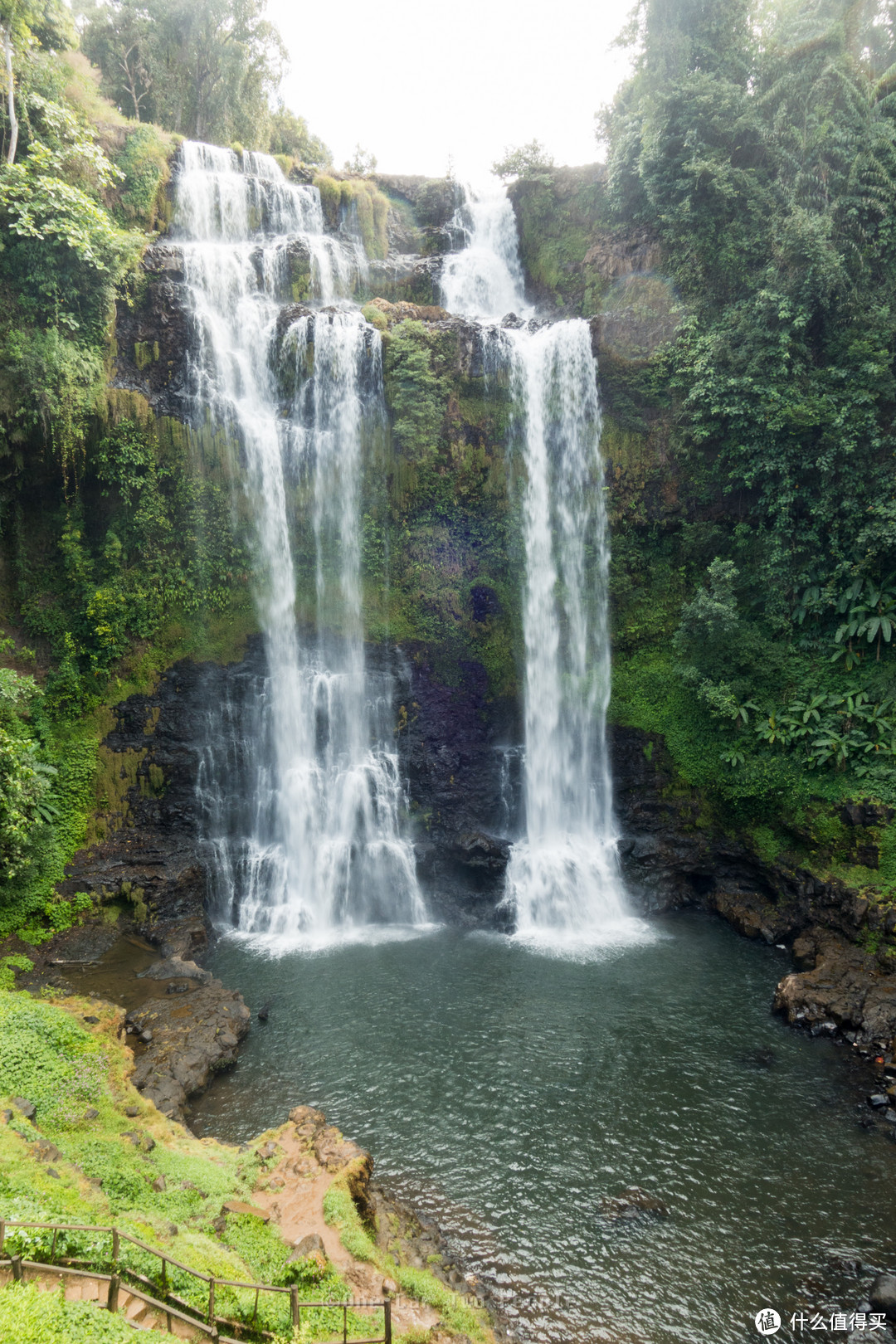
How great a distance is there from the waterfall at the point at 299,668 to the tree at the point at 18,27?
427cm

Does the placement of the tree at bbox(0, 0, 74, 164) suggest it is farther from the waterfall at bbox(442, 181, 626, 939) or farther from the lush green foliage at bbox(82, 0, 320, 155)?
the waterfall at bbox(442, 181, 626, 939)

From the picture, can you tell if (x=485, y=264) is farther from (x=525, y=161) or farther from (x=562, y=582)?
(x=562, y=582)

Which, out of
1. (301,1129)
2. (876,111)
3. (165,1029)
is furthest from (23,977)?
(876,111)

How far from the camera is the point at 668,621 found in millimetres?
18641

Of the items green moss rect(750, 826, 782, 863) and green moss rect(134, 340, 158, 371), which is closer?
green moss rect(750, 826, 782, 863)

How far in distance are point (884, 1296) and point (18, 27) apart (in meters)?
26.0

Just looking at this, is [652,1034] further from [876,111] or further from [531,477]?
[876,111]

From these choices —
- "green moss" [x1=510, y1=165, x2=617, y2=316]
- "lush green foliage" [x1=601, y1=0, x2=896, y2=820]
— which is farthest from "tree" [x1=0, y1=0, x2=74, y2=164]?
"lush green foliage" [x1=601, y1=0, x2=896, y2=820]

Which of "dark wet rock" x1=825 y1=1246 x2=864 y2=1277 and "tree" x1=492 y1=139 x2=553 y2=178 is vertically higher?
"tree" x1=492 y1=139 x2=553 y2=178

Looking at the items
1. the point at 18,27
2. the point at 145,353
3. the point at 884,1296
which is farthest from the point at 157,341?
the point at 884,1296

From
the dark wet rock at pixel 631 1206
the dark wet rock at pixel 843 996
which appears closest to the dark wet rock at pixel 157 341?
the dark wet rock at pixel 631 1206

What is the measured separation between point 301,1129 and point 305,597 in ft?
41.3

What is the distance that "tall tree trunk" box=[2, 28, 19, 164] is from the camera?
585 inches

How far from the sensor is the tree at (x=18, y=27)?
14.9 metres
